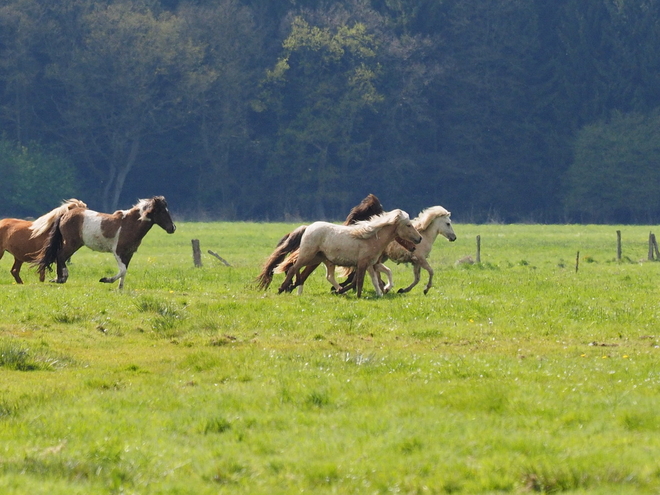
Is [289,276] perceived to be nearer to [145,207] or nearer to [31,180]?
[145,207]

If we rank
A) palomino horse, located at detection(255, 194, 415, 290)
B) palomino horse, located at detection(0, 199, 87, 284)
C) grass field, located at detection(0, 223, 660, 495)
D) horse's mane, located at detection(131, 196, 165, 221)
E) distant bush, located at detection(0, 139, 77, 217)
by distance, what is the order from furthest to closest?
distant bush, located at detection(0, 139, 77, 217) < palomino horse, located at detection(0, 199, 87, 284) < horse's mane, located at detection(131, 196, 165, 221) < palomino horse, located at detection(255, 194, 415, 290) < grass field, located at detection(0, 223, 660, 495)

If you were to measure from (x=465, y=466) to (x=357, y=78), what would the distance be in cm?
7340

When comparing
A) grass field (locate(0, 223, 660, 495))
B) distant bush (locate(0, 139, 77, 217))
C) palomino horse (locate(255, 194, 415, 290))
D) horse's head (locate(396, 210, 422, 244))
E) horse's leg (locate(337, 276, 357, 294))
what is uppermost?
distant bush (locate(0, 139, 77, 217))

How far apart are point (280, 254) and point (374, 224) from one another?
2.06 metres

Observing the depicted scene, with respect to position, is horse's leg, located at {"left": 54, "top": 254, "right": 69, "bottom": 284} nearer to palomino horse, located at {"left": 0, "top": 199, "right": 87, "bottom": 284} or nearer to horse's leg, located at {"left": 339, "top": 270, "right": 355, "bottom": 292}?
palomino horse, located at {"left": 0, "top": 199, "right": 87, "bottom": 284}

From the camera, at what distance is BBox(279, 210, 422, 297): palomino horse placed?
69.9ft

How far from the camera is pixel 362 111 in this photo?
82.9m

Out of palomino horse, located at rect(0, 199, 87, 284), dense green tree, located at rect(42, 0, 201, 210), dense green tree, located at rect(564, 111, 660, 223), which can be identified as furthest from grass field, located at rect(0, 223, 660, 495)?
dense green tree, located at rect(564, 111, 660, 223)

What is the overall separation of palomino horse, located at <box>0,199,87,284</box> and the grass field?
6.23ft

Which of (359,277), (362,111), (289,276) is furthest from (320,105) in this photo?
(359,277)

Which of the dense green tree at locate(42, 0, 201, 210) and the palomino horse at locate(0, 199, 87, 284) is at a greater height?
the dense green tree at locate(42, 0, 201, 210)

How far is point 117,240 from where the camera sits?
2267 centimetres

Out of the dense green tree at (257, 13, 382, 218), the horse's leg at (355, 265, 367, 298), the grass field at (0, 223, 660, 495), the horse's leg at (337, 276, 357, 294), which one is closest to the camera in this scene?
the grass field at (0, 223, 660, 495)

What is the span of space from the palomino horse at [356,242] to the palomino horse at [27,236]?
5.22 metres
